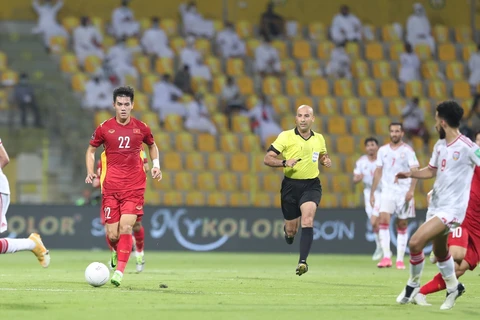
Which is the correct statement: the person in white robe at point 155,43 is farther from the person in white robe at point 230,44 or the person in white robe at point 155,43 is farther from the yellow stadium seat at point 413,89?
the yellow stadium seat at point 413,89

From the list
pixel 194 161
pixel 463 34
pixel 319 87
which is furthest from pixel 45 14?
pixel 463 34

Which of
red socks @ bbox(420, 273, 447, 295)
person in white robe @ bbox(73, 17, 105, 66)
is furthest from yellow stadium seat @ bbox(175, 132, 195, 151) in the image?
red socks @ bbox(420, 273, 447, 295)

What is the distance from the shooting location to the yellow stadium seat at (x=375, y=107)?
26.7m

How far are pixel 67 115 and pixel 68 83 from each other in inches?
104

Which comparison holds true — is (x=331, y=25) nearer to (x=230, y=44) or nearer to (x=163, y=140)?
(x=230, y=44)

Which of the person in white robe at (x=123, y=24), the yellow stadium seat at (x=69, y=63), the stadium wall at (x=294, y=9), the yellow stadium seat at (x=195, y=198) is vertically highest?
the stadium wall at (x=294, y=9)

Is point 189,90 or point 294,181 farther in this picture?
point 189,90

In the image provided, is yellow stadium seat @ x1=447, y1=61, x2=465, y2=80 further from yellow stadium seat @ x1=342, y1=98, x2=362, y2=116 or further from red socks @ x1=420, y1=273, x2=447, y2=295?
red socks @ x1=420, y1=273, x2=447, y2=295

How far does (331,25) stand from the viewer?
2892 cm

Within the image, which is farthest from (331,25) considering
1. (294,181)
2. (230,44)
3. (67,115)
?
(294,181)

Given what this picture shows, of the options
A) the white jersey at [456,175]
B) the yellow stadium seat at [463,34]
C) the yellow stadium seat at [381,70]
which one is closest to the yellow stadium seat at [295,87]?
the yellow stadium seat at [381,70]

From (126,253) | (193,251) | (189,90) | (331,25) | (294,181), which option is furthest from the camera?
(331,25)

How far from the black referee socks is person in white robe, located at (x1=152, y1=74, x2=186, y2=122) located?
478 inches

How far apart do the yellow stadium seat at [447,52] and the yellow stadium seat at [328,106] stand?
3.92 metres
